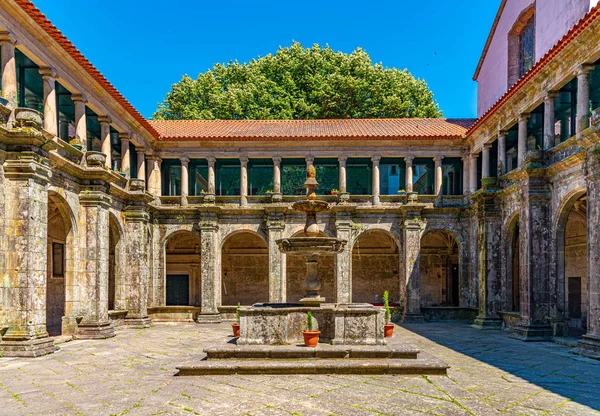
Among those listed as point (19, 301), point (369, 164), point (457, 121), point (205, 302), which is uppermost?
point (457, 121)

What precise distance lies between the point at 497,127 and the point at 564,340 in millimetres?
8237

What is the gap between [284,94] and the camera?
29797 millimetres

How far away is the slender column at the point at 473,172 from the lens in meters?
21.1

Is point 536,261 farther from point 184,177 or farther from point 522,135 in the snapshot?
point 184,177

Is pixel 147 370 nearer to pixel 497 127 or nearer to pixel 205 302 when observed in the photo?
pixel 205 302

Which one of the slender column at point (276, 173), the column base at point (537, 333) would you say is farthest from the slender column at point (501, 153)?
the slender column at point (276, 173)

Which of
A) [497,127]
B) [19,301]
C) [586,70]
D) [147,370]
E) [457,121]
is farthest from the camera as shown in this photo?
[457,121]

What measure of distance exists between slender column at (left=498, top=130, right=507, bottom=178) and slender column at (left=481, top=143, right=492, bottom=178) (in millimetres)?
1387

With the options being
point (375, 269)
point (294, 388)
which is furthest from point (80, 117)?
point (375, 269)

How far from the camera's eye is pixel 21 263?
11711mm

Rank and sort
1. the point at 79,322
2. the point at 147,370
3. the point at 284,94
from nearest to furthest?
the point at 147,370, the point at 79,322, the point at 284,94

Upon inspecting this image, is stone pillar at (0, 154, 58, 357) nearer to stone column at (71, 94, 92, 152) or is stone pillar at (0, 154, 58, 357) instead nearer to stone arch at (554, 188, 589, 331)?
stone column at (71, 94, 92, 152)

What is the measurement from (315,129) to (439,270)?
A: 32.1ft

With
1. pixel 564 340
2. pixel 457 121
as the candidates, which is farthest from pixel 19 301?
pixel 457 121
